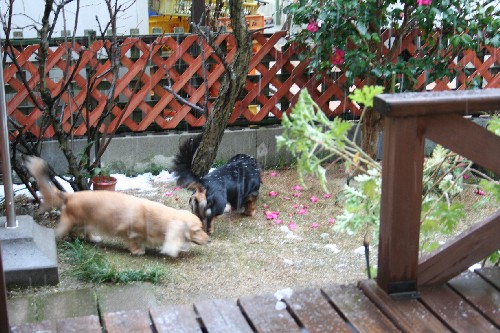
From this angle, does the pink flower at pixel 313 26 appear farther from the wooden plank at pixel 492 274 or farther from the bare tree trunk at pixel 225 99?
the wooden plank at pixel 492 274

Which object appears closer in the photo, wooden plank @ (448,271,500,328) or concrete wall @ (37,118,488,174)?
wooden plank @ (448,271,500,328)

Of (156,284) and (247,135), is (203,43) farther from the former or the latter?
(156,284)

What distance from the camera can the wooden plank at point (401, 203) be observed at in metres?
2.79

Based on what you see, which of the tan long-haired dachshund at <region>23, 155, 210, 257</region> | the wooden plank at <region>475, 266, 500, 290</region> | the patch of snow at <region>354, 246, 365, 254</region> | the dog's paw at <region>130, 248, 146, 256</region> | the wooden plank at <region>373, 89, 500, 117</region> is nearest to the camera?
the wooden plank at <region>373, 89, 500, 117</region>

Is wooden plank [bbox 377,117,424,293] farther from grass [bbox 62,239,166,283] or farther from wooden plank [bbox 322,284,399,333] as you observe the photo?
grass [bbox 62,239,166,283]

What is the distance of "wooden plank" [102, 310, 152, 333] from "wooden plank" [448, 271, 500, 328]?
140 centimetres

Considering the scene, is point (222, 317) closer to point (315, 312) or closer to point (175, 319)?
point (175, 319)

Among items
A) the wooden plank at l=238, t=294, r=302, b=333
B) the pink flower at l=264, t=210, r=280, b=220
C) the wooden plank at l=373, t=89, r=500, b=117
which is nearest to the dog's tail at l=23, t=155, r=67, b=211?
the pink flower at l=264, t=210, r=280, b=220

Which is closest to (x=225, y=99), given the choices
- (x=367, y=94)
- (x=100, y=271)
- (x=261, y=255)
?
(x=261, y=255)

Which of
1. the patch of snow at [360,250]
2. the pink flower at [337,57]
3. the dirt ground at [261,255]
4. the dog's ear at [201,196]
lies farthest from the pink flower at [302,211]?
the pink flower at [337,57]

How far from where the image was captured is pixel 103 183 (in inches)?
250

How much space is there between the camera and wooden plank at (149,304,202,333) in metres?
2.88

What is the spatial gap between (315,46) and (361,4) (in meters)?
0.80

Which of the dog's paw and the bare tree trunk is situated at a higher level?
the bare tree trunk
